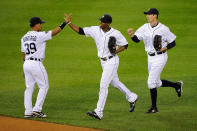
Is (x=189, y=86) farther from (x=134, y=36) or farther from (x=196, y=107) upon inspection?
(x=134, y=36)

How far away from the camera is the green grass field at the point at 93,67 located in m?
9.16

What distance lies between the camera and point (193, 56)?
541 inches

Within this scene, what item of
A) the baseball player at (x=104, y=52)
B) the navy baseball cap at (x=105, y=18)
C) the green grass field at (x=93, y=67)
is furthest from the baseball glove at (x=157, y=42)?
the green grass field at (x=93, y=67)

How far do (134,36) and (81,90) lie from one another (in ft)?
8.20

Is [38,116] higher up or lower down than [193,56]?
lower down

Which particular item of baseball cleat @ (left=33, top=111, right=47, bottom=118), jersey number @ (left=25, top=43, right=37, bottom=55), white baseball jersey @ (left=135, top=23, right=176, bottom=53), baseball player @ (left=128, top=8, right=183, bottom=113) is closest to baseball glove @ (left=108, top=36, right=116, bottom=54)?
baseball player @ (left=128, top=8, right=183, bottom=113)

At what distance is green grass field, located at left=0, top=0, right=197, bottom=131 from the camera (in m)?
9.16

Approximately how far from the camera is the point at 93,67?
1331 centimetres

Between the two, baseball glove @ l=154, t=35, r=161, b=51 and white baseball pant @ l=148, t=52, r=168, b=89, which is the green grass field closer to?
white baseball pant @ l=148, t=52, r=168, b=89

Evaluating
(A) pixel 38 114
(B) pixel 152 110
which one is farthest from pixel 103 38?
(A) pixel 38 114

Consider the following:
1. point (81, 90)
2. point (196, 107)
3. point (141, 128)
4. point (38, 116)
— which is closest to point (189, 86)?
point (196, 107)

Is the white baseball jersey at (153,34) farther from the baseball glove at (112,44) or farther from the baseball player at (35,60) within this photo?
the baseball player at (35,60)

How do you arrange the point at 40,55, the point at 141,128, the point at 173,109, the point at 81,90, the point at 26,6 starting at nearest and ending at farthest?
the point at 141,128
the point at 40,55
the point at 173,109
the point at 81,90
the point at 26,6

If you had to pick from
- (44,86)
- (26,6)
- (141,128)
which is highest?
(26,6)
